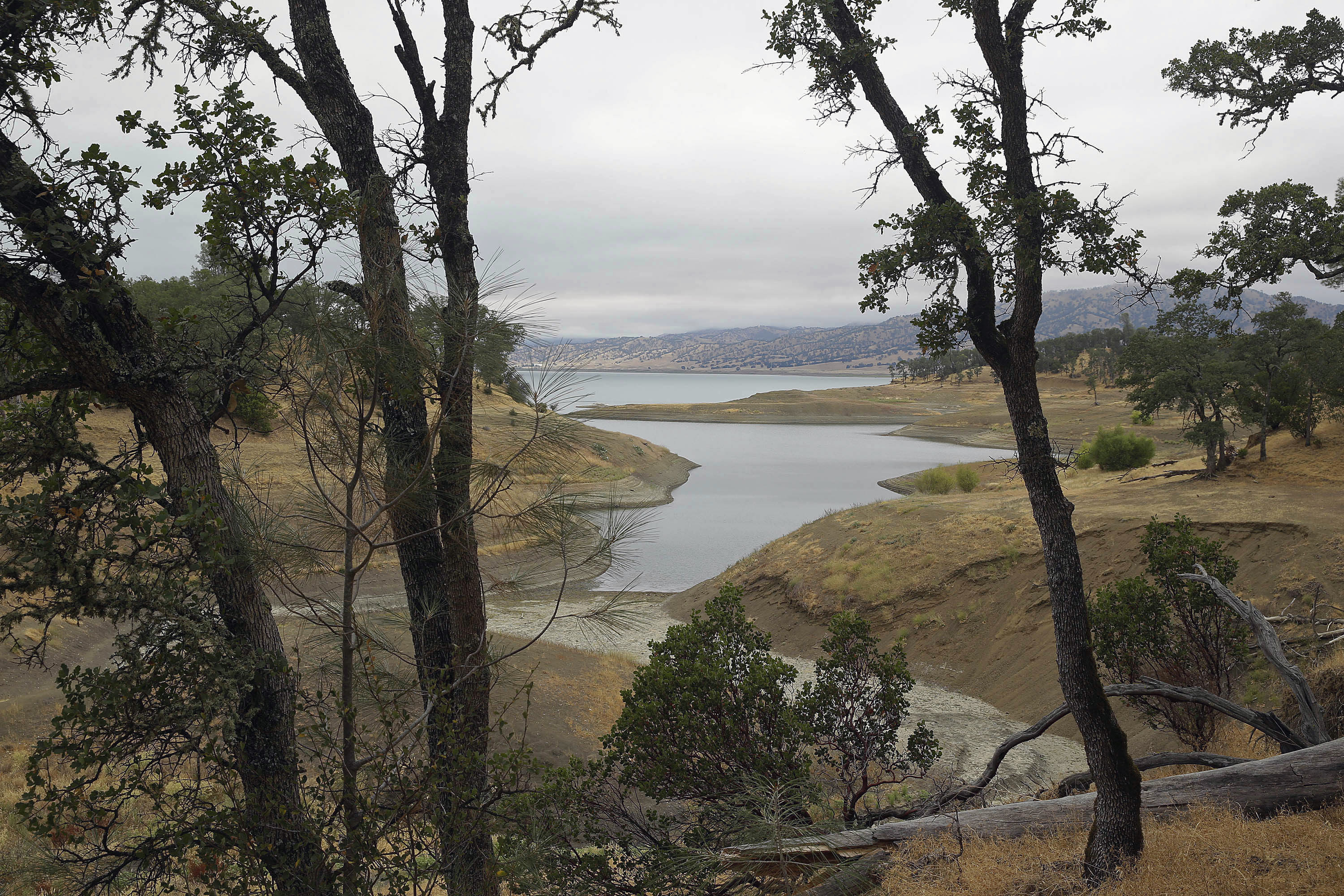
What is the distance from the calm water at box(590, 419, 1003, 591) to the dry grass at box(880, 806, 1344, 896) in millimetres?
3984

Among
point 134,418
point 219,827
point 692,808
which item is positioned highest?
point 134,418

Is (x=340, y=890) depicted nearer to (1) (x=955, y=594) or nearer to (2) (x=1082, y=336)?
(1) (x=955, y=594)

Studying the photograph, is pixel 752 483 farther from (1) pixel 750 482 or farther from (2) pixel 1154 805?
(2) pixel 1154 805

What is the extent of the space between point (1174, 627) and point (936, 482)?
30.7 metres

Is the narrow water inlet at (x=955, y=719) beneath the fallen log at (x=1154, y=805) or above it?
beneath

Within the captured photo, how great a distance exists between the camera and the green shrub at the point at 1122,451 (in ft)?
125

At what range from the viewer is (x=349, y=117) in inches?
283

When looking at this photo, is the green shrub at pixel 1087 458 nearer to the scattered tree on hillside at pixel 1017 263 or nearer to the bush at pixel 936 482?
the bush at pixel 936 482

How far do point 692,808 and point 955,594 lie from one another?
16.4m

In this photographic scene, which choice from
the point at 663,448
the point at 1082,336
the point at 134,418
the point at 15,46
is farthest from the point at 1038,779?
the point at 1082,336

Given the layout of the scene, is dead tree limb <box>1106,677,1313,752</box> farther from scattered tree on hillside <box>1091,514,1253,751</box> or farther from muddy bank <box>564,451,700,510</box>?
muddy bank <box>564,451,700,510</box>

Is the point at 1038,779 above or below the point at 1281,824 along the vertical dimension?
below

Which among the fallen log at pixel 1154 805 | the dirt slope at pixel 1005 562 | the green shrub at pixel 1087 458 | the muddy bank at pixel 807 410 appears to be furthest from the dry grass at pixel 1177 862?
the muddy bank at pixel 807 410

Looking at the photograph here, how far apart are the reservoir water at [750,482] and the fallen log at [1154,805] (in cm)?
350
